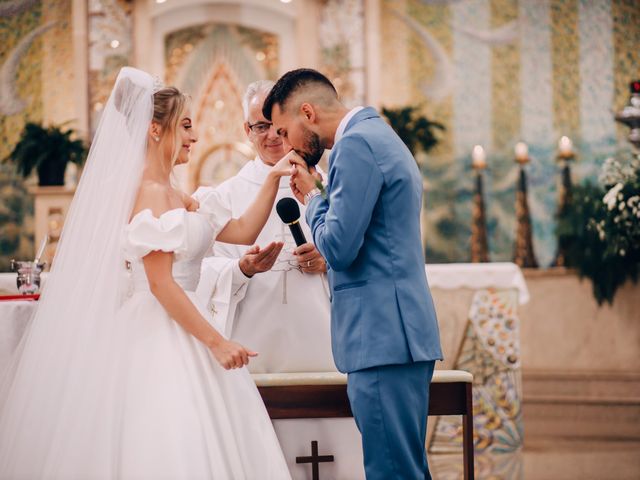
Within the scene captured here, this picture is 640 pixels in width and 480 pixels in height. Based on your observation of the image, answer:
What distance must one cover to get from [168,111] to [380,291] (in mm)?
989

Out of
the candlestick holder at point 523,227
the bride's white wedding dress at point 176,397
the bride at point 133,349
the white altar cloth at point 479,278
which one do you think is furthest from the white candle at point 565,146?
the bride's white wedding dress at point 176,397

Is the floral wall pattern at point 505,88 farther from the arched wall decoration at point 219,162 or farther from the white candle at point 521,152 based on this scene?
the arched wall decoration at point 219,162

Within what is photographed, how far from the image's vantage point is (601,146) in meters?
8.10

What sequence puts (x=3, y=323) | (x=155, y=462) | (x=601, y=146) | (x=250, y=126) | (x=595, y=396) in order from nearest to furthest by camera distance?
(x=155, y=462), (x=3, y=323), (x=250, y=126), (x=595, y=396), (x=601, y=146)

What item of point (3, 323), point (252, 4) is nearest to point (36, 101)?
point (252, 4)

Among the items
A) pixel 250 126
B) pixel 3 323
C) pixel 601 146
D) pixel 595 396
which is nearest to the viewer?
pixel 3 323

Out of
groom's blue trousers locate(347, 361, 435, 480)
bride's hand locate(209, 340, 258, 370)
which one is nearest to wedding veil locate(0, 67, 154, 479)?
bride's hand locate(209, 340, 258, 370)

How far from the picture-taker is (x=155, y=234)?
9.73 feet

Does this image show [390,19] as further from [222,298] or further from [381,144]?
[381,144]

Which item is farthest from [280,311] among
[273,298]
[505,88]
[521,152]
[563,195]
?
[505,88]

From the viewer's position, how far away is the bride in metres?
2.84

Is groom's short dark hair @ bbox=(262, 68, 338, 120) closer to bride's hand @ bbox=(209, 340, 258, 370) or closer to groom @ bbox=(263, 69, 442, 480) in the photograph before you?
groom @ bbox=(263, 69, 442, 480)

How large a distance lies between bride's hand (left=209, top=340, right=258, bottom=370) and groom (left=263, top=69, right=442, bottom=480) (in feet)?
1.05

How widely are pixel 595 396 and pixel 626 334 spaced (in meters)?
0.59
